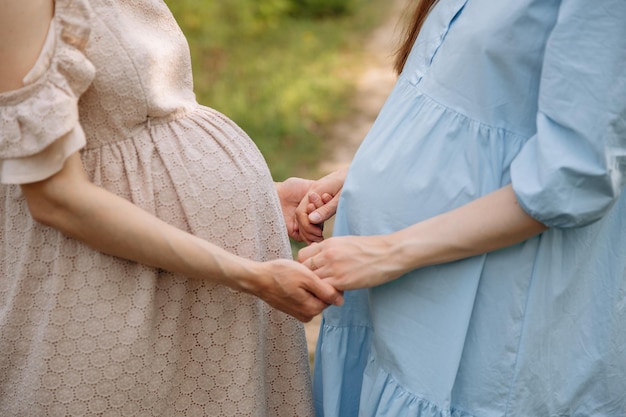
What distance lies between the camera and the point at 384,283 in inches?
74.0

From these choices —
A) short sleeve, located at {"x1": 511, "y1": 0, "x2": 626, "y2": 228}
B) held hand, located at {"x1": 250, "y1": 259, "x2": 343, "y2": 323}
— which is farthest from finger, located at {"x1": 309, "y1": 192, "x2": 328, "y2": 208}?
short sleeve, located at {"x1": 511, "y1": 0, "x2": 626, "y2": 228}

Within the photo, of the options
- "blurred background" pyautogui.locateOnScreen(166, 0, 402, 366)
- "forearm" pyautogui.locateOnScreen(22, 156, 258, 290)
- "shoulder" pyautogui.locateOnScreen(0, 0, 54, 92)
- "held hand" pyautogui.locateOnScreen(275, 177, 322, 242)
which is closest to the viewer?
"shoulder" pyautogui.locateOnScreen(0, 0, 54, 92)

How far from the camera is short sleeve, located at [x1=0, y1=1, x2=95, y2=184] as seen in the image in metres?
1.58

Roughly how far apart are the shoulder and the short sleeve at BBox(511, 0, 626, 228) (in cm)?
93

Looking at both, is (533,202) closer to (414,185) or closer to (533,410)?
(414,185)

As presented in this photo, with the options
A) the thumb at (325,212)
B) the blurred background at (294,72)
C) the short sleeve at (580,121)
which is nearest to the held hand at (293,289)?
the thumb at (325,212)

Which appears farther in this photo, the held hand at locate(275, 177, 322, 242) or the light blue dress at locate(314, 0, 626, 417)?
the held hand at locate(275, 177, 322, 242)

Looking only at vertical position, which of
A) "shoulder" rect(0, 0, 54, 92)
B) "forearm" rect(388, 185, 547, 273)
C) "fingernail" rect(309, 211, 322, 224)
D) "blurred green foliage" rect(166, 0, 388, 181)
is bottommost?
"blurred green foliage" rect(166, 0, 388, 181)

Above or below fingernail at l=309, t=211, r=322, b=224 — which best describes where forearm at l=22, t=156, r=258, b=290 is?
above

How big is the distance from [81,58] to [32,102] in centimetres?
12

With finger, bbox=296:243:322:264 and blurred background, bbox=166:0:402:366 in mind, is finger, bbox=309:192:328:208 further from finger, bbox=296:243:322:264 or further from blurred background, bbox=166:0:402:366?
blurred background, bbox=166:0:402:366

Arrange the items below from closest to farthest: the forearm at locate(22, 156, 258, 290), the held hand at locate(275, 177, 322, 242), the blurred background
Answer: the forearm at locate(22, 156, 258, 290) → the held hand at locate(275, 177, 322, 242) → the blurred background

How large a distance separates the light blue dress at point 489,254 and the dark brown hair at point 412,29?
0.43 ft

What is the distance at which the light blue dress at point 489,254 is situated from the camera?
67.2 inches
